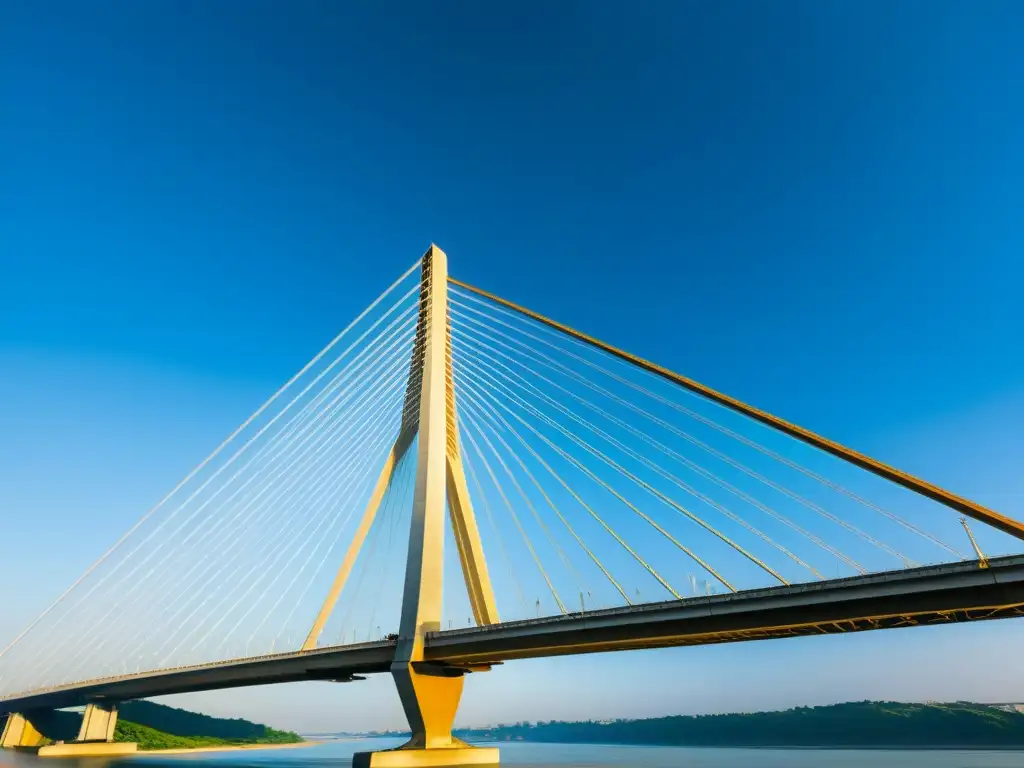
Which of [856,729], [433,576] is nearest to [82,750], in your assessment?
[433,576]

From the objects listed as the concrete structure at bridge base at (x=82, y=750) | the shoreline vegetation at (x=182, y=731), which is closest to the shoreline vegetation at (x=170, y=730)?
the shoreline vegetation at (x=182, y=731)

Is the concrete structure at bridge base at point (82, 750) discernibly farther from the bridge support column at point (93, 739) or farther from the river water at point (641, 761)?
→ the river water at point (641, 761)

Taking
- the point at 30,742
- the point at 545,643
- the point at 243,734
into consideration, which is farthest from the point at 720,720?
the point at 545,643

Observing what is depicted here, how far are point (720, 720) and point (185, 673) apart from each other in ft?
415

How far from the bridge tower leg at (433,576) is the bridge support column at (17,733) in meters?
57.8

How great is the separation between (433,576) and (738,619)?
539 inches

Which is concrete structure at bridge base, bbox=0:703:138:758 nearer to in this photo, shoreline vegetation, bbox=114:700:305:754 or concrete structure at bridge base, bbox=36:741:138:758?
concrete structure at bridge base, bbox=36:741:138:758

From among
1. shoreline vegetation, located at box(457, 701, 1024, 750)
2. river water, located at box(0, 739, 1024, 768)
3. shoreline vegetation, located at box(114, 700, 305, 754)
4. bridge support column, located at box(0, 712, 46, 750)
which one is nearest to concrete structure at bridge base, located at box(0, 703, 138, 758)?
bridge support column, located at box(0, 712, 46, 750)

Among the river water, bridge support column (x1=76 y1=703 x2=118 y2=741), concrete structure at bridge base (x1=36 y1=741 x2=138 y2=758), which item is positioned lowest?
the river water

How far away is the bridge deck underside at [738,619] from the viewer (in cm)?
1777

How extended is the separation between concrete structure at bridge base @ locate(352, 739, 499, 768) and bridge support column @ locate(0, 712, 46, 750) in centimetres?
5701

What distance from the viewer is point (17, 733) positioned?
207ft

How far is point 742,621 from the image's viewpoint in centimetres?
2192

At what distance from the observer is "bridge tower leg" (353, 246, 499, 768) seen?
1117 inches
